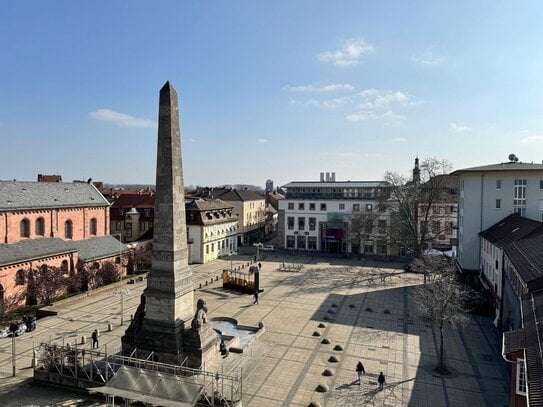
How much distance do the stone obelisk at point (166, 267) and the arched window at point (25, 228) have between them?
2341 centimetres

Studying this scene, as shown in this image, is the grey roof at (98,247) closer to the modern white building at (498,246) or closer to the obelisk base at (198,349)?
the obelisk base at (198,349)

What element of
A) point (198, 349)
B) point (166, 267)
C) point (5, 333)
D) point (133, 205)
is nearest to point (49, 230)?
point (5, 333)

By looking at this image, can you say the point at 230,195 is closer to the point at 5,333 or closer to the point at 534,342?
the point at 5,333

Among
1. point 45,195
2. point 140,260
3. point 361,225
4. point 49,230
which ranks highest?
point 45,195

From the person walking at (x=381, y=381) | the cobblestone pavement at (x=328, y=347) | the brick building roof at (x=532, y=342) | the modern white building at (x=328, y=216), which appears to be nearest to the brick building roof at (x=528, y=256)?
the brick building roof at (x=532, y=342)

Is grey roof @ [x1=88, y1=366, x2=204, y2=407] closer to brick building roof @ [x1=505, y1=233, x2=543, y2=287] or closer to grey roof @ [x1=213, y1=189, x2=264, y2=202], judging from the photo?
brick building roof @ [x1=505, y1=233, x2=543, y2=287]

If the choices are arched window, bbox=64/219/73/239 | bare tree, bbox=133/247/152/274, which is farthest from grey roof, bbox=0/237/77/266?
bare tree, bbox=133/247/152/274

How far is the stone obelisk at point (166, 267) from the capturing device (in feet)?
62.7

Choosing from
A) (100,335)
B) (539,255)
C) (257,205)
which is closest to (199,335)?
(100,335)

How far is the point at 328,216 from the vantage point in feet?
212

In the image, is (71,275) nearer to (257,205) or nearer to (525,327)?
(525,327)

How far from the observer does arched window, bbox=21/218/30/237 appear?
1425 inches

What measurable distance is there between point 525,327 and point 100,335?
24.6 metres

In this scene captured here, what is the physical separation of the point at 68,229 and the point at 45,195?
14.2 ft
